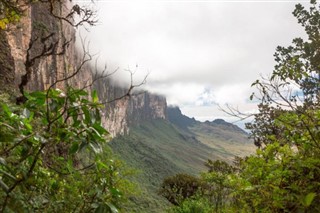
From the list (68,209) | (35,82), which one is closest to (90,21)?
(68,209)

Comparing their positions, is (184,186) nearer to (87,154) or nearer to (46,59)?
(87,154)

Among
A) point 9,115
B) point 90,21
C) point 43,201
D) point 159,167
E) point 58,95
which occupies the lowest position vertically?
point 159,167

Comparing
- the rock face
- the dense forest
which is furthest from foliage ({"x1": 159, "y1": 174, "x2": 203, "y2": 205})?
the dense forest

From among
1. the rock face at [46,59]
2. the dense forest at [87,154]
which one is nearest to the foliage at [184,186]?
the rock face at [46,59]

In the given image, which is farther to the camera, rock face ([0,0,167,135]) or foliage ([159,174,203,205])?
foliage ([159,174,203,205])

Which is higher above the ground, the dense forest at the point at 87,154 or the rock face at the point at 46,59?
the rock face at the point at 46,59

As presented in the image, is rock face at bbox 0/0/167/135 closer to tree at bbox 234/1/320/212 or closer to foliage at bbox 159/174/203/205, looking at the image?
tree at bbox 234/1/320/212

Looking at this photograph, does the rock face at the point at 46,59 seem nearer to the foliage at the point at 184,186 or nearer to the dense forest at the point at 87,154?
the dense forest at the point at 87,154

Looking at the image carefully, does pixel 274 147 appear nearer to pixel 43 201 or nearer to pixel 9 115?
pixel 43 201

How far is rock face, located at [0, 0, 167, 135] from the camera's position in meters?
7.64

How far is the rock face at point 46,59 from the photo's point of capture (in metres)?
7.64

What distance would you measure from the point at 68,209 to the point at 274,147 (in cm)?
266

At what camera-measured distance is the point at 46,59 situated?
97750 mm

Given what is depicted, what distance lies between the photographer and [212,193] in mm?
20078
